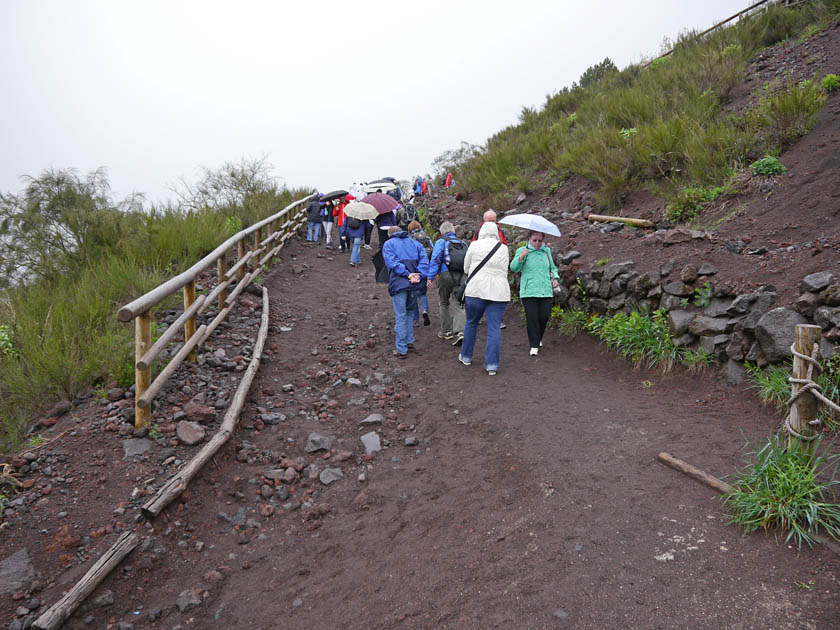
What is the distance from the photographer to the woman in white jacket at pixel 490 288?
5906 mm

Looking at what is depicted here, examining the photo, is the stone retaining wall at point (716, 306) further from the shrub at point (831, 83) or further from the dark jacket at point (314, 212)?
the dark jacket at point (314, 212)

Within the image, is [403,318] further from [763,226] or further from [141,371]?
[763,226]

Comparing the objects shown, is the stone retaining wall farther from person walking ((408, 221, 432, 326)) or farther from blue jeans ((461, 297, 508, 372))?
person walking ((408, 221, 432, 326))

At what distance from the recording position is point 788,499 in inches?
111

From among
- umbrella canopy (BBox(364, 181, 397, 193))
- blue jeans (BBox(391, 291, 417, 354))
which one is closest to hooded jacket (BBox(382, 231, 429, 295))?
blue jeans (BBox(391, 291, 417, 354))

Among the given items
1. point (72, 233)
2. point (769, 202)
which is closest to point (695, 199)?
point (769, 202)

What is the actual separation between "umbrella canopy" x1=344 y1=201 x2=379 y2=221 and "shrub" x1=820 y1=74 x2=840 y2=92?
7.86 m

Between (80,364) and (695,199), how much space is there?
25.8ft

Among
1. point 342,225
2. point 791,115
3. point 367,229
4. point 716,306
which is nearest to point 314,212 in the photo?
point 342,225

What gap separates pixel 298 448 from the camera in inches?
180

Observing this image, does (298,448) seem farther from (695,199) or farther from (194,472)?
(695,199)

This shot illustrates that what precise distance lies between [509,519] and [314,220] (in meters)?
12.2

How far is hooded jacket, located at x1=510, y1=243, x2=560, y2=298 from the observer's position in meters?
6.23

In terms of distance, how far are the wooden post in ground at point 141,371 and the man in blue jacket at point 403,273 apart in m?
3.14
